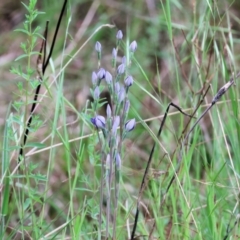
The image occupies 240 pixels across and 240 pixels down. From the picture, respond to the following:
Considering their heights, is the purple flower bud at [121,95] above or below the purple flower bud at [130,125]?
above

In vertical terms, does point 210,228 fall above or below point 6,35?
below

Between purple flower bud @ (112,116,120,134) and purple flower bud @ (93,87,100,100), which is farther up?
purple flower bud @ (93,87,100,100)

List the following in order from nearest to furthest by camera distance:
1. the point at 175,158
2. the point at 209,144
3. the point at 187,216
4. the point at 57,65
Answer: the point at 187,216 → the point at 175,158 → the point at 209,144 → the point at 57,65

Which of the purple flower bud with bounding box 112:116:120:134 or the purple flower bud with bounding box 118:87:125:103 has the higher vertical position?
the purple flower bud with bounding box 118:87:125:103

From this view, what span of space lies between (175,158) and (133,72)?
1.11m

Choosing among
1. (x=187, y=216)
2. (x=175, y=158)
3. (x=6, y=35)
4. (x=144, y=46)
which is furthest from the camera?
(x=6, y=35)

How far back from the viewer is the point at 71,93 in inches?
100

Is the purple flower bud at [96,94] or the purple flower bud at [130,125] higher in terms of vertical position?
the purple flower bud at [96,94]

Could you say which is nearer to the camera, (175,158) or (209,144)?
(175,158)

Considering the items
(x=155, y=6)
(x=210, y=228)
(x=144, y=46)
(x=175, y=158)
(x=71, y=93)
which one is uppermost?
(x=155, y=6)

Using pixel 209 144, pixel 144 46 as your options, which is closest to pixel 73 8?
pixel 144 46

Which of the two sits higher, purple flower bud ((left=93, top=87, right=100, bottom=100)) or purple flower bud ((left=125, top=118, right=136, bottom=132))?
purple flower bud ((left=93, top=87, right=100, bottom=100))

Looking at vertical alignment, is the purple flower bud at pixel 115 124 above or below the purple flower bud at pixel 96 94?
below

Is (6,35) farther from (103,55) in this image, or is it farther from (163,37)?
(163,37)
